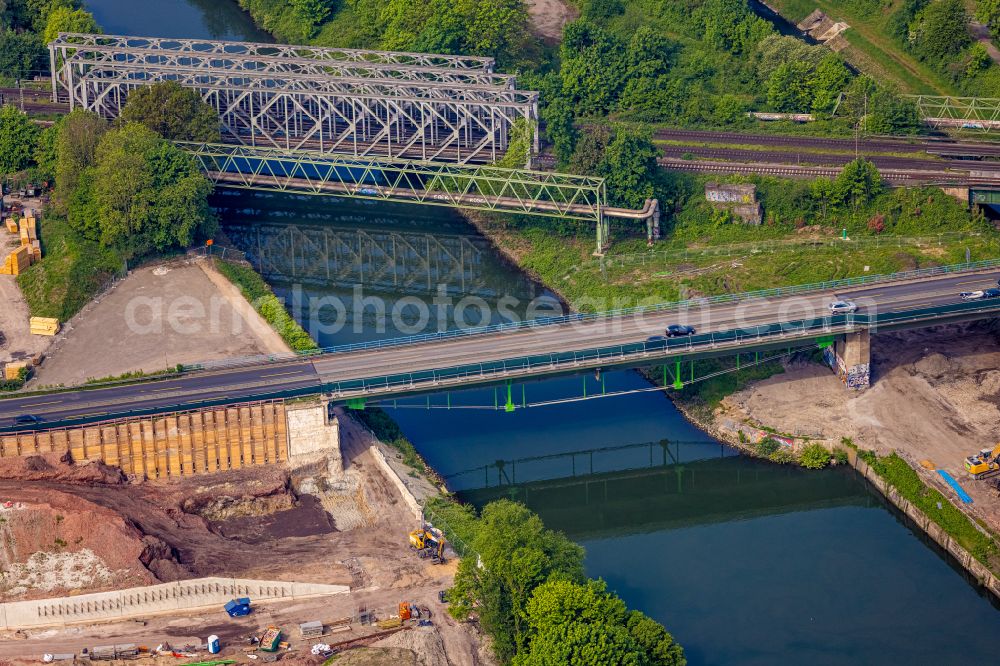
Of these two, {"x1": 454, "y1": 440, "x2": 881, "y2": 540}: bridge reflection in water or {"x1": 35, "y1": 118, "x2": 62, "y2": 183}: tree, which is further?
{"x1": 35, "y1": 118, "x2": 62, "y2": 183}: tree

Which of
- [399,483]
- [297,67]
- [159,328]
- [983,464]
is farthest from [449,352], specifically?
[297,67]

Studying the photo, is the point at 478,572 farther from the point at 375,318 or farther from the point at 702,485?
the point at 375,318

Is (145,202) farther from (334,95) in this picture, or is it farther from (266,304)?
(334,95)

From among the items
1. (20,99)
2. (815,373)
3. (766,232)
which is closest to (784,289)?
(815,373)

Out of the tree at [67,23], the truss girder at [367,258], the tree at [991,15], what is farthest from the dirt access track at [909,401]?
the tree at [67,23]

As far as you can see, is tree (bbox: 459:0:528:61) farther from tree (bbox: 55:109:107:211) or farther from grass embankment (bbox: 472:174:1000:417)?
tree (bbox: 55:109:107:211)

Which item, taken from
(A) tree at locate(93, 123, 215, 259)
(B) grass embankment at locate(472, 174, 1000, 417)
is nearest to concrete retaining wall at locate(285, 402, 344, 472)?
(B) grass embankment at locate(472, 174, 1000, 417)
